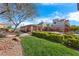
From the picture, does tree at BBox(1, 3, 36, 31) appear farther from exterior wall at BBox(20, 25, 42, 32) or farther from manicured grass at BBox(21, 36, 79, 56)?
manicured grass at BBox(21, 36, 79, 56)

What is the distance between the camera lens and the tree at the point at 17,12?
9.89 feet

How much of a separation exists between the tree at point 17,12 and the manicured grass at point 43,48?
30 centimetres

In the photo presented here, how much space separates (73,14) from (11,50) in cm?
95

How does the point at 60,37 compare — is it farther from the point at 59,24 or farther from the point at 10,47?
the point at 10,47

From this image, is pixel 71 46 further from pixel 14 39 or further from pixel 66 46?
pixel 14 39

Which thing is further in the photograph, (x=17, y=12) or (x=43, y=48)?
(x=17, y=12)

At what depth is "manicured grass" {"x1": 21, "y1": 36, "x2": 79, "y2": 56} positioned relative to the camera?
291cm

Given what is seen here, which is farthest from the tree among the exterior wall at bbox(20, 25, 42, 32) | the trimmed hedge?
the trimmed hedge

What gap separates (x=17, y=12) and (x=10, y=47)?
0.49 m

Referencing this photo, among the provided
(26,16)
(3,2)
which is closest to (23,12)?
(26,16)

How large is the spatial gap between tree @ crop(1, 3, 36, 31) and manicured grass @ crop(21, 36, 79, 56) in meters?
0.30

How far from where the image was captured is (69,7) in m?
2.98

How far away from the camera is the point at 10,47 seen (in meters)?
2.97

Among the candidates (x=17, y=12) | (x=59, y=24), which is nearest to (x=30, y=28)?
(x=17, y=12)
